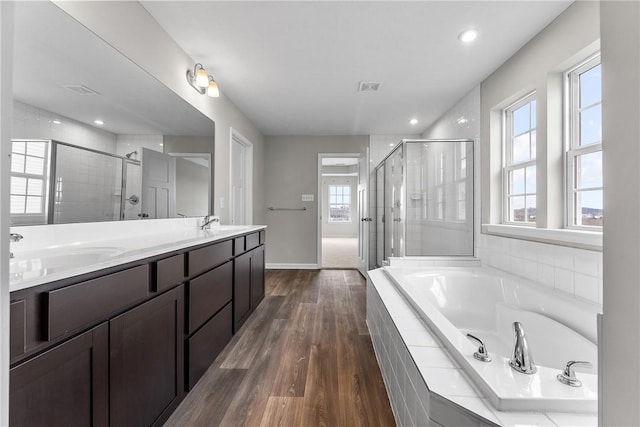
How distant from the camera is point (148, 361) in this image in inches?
47.3

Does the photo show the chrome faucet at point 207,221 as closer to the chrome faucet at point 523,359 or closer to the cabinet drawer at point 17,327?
the cabinet drawer at point 17,327

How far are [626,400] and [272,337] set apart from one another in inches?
87.3

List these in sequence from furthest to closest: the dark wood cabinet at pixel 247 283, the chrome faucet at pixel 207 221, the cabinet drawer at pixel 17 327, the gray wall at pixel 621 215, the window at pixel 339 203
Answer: the window at pixel 339 203
the chrome faucet at pixel 207 221
the dark wood cabinet at pixel 247 283
the cabinet drawer at pixel 17 327
the gray wall at pixel 621 215

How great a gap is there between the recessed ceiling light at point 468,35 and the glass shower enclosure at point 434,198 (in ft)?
3.42

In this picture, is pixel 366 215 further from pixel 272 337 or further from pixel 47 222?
pixel 47 222

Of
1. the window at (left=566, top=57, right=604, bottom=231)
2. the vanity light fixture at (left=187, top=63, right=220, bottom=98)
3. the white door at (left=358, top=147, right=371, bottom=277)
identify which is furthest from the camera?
the white door at (left=358, top=147, right=371, bottom=277)

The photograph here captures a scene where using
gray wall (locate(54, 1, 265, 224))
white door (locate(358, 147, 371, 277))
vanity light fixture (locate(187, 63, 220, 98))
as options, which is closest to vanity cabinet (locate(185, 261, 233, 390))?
gray wall (locate(54, 1, 265, 224))

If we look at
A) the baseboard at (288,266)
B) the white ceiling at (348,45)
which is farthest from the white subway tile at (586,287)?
the baseboard at (288,266)

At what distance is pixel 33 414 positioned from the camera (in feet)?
2.48

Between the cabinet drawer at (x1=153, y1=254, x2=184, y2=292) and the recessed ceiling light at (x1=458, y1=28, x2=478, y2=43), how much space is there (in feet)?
7.60

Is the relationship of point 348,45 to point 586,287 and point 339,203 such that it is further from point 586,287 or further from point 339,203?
point 339,203

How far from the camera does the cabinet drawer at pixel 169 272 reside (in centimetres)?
126

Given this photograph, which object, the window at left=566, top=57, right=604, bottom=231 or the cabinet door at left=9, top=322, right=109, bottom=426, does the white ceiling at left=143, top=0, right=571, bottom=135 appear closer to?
the window at left=566, top=57, right=604, bottom=231

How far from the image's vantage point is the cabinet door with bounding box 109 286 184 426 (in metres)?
1.04
